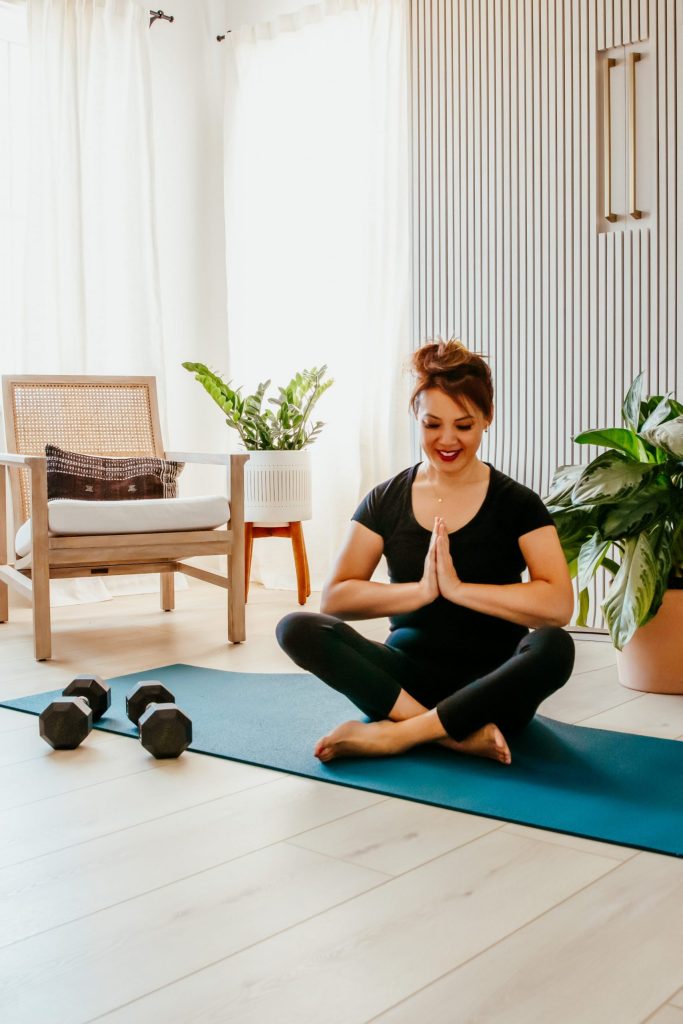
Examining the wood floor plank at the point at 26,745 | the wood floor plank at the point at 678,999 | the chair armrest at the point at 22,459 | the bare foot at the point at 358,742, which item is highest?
the chair armrest at the point at 22,459

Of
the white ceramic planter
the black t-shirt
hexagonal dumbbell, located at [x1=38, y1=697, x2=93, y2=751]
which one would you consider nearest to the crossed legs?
the black t-shirt

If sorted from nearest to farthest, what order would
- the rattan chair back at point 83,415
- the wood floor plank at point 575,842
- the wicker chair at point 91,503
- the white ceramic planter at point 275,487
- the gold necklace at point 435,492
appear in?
the wood floor plank at point 575,842 < the gold necklace at point 435,492 < the wicker chair at point 91,503 < the rattan chair back at point 83,415 < the white ceramic planter at point 275,487

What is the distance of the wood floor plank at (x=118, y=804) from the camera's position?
165 cm

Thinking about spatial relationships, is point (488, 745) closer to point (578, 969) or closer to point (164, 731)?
point (164, 731)

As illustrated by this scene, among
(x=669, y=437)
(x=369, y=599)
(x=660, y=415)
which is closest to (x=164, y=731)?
(x=369, y=599)

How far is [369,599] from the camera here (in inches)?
84.0

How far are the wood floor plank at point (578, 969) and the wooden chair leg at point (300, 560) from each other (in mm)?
2809

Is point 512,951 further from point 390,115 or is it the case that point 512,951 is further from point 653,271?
point 390,115

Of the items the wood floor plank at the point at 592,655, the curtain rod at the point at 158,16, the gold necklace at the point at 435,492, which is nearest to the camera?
the gold necklace at the point at 435,492

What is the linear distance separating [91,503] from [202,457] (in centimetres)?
61

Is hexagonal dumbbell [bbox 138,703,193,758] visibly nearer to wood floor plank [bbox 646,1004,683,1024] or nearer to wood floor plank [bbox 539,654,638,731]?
wood floor plank [bbox 539,654,638,731]

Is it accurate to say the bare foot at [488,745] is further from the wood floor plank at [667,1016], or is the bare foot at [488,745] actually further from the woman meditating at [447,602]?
the wood floor plank at [667,1016]

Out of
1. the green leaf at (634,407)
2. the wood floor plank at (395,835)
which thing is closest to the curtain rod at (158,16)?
the green leaf at (634,407)

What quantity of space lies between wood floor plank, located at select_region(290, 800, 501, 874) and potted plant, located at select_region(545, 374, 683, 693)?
0.89 metres
